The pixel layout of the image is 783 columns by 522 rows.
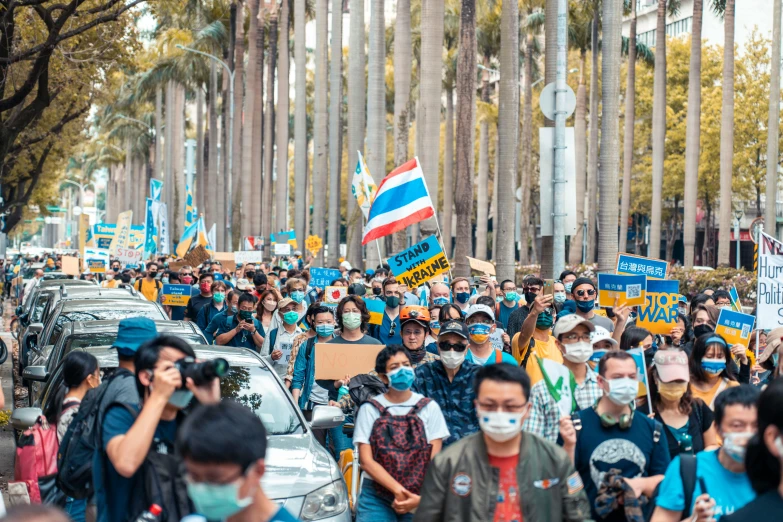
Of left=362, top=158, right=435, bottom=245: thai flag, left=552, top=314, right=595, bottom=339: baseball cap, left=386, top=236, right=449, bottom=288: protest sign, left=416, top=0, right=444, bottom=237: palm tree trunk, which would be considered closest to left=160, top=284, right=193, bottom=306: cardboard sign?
left=362, top=158, right=435, bottom=245: thai flag

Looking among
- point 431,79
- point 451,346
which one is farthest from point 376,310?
point 431,79

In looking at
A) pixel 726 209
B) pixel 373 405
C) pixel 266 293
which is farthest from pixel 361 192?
pixel 373 405

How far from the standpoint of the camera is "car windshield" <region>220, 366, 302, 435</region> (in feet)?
26.3

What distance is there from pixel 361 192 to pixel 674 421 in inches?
869

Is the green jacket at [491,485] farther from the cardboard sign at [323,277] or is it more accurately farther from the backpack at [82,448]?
the cardboard sign at [323,277]

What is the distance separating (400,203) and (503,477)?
14421 mm

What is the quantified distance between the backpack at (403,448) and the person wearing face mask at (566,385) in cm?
67

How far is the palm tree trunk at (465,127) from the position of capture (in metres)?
25.9

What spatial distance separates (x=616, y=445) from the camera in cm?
548

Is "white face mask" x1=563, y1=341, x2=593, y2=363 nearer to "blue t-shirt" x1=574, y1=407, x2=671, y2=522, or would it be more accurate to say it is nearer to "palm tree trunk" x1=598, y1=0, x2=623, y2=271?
"blue t-shirt" x1=574, y1=407, x2=671, y2=522

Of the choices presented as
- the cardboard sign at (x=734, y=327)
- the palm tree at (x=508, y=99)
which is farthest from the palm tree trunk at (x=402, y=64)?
the cardboard sign at (x=734, y=327)

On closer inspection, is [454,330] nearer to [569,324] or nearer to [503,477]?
[569,324]

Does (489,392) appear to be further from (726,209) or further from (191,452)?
(726,209)

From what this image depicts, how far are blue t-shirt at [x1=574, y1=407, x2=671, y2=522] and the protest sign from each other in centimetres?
1079
